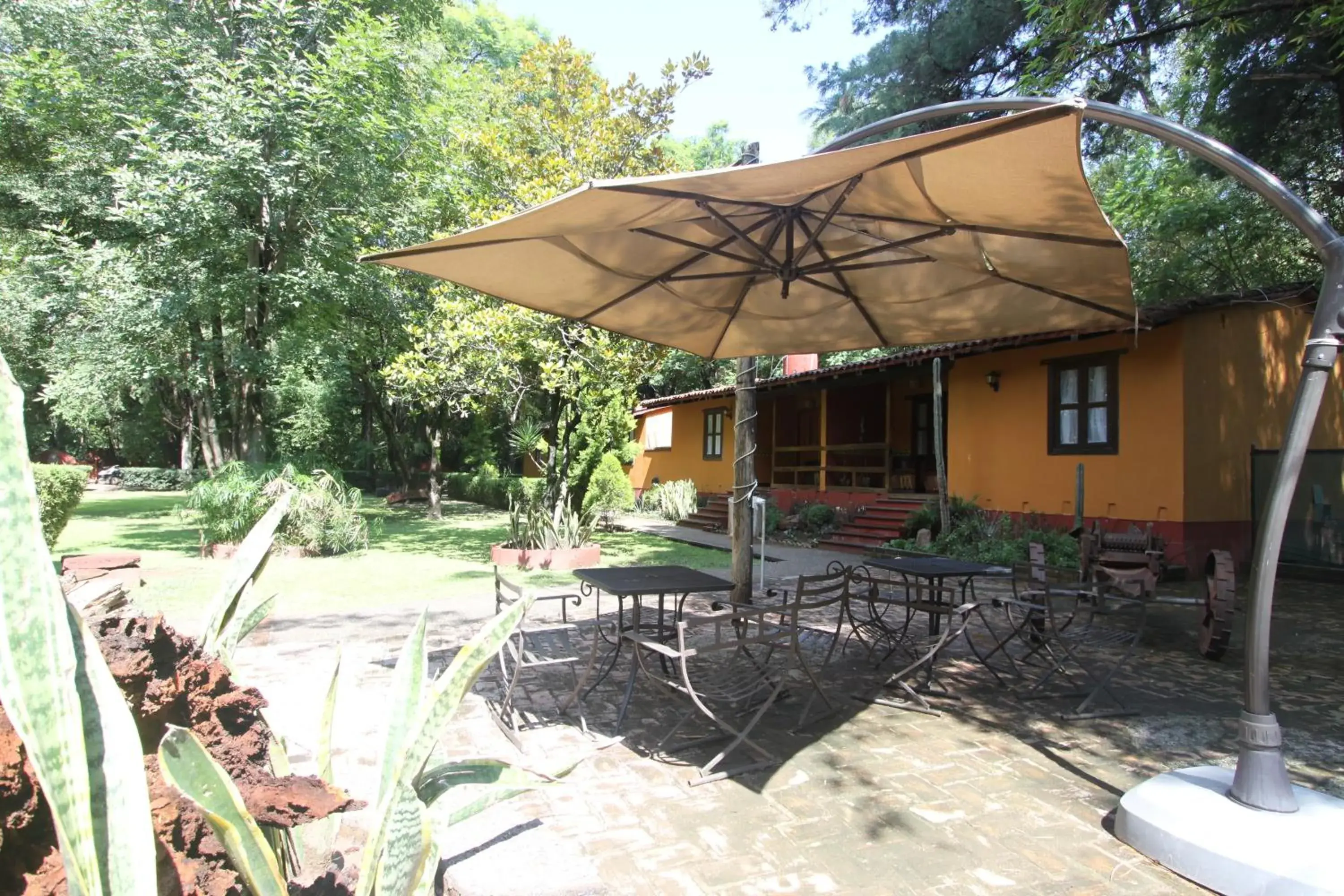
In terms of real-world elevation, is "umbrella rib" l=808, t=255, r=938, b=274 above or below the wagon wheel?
above

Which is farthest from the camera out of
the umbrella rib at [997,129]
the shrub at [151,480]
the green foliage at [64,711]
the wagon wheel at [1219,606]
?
the shrub at [151,480]

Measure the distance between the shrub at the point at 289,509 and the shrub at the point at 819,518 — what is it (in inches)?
330

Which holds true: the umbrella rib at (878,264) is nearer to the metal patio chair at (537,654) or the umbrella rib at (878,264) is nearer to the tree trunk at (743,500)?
Result: the tree trunk at (743,500)

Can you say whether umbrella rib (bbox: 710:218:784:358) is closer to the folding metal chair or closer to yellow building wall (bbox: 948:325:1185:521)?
the folding metal chair

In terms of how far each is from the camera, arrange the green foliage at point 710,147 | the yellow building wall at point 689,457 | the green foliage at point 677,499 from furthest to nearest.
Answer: the green foliage at point 710,147, the yellow building wall at point 689,457, the green foliage at point 677,499

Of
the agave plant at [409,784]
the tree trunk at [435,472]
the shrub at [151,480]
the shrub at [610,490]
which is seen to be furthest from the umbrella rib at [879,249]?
the shrub at [151,480]

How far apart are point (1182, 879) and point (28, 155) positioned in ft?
70.3

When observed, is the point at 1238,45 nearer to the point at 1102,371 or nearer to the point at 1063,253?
the point at 1102,371

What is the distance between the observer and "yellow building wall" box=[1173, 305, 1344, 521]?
974 cm

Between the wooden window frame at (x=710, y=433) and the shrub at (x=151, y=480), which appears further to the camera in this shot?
the shrub at (x=151, y=480)

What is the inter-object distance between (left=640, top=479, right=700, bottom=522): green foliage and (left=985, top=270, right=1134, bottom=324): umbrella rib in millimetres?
14450

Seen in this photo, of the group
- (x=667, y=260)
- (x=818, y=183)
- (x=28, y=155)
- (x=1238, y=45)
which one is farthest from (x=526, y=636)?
(x=28, y=155)

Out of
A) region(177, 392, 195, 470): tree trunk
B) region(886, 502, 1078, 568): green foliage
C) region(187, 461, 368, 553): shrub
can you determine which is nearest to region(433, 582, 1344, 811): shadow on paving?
region(886, 502, 1078, 568): green foliage

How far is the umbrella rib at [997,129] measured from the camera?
7.16 feet
